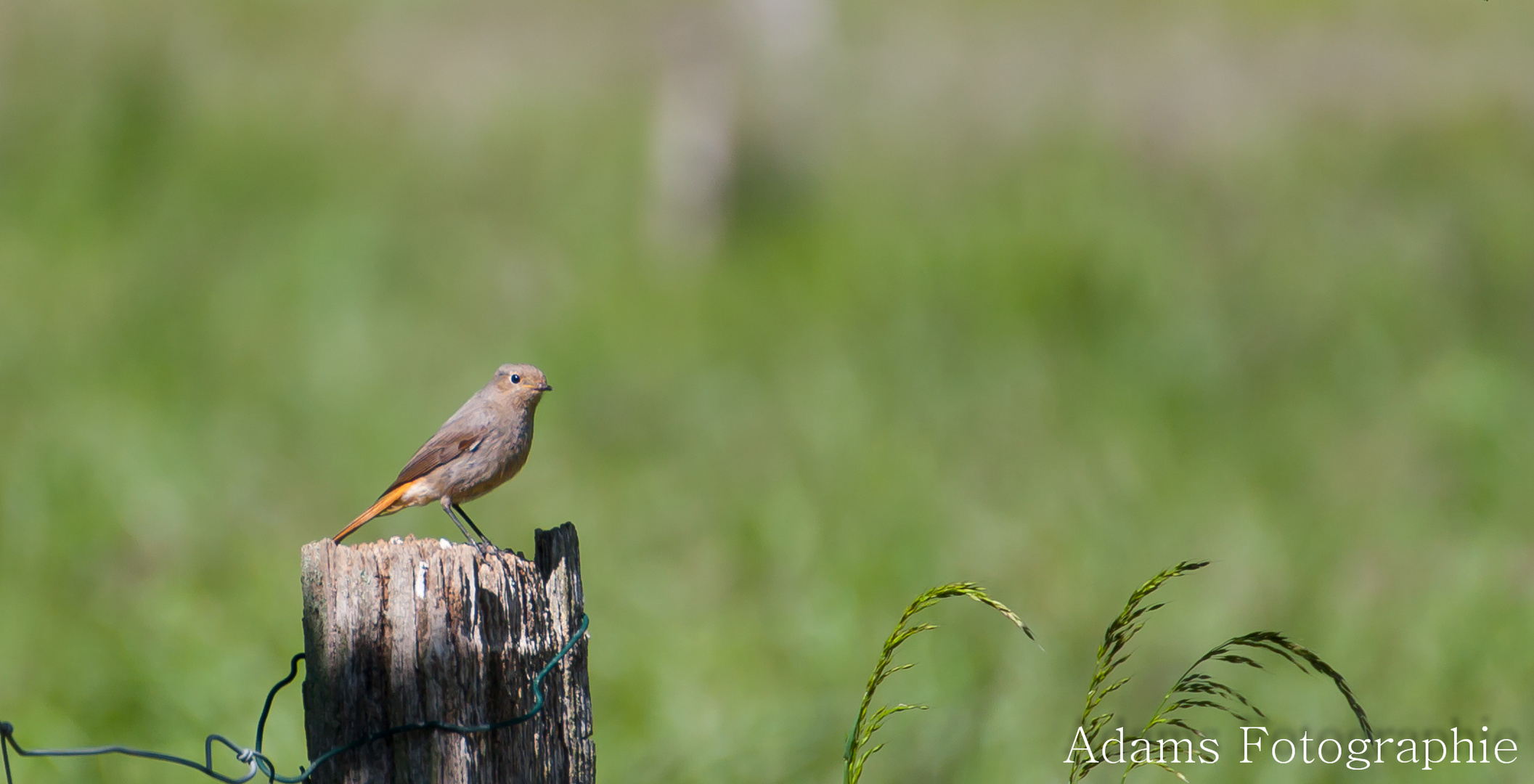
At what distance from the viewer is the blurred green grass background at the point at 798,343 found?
5.81 metres

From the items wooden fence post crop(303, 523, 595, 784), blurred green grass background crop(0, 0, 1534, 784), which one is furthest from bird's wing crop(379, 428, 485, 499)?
blurred green grass background crop(0, 0, 1534, 784)

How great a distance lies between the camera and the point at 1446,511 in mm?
7332

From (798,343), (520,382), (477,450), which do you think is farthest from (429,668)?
(798,343)

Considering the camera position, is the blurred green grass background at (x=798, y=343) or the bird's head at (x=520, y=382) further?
the blurred green grass background at (x=798, y=343)

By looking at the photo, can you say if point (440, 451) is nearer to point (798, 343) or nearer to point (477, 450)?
point (477, 450)

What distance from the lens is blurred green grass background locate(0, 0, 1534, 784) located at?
5.81 metres

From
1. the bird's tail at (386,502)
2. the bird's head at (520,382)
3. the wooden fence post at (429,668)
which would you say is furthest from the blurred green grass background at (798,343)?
the wooden fence post at (429,668)

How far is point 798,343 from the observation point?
8.55 m

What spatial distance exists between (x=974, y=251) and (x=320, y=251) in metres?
4.80

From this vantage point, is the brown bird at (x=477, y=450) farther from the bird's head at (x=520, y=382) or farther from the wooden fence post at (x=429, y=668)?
the wooden fence post at (x=429, y=668)

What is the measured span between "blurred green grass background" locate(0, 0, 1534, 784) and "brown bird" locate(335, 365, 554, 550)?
1.99 meters

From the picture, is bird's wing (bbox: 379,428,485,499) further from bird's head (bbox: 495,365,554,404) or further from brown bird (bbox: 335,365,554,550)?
bird's head (bbox: 495,365,554,404)

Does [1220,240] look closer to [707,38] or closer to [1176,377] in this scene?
[1176,377]

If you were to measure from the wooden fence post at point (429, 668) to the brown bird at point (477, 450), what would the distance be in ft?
3.01
